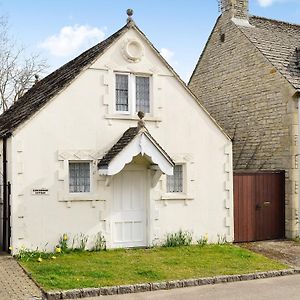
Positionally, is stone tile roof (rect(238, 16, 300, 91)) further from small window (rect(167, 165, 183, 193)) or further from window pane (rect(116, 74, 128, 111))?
window pane (rect(116, 74, 128, 111))

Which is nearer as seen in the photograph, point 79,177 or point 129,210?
point 79,177

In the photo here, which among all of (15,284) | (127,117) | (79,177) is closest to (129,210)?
(79,177)

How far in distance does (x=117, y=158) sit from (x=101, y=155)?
856mm

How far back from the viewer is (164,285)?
10469 mm

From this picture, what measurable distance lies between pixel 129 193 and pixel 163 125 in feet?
7.64

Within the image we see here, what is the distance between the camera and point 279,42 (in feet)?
64.2

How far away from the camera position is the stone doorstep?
378 inches

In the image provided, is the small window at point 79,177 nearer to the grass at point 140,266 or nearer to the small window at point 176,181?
the grass at point 140,266

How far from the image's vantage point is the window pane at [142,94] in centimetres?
1501

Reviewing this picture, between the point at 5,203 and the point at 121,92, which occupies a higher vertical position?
the point at 121,92

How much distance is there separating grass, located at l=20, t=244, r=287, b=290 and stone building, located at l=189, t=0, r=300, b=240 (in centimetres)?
270

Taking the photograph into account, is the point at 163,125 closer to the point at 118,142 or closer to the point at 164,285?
the point at 118,142

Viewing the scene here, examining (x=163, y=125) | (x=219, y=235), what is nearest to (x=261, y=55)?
(x=163, y=125)

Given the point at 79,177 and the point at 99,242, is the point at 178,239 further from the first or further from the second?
the point at 79,177
